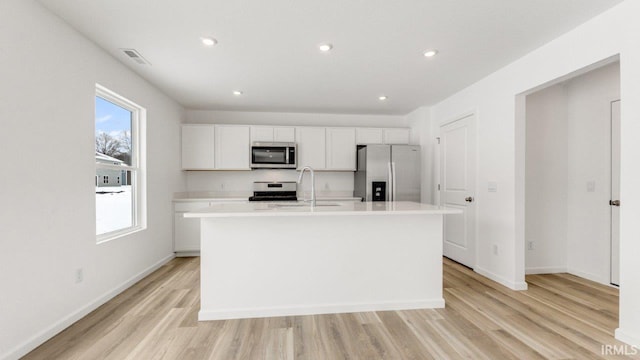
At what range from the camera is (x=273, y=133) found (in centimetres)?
499

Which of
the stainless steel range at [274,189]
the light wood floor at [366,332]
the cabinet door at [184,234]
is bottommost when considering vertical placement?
the light wood floor at [366,332]

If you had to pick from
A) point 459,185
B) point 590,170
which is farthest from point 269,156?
point 590,170

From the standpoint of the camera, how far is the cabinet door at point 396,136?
205 inches

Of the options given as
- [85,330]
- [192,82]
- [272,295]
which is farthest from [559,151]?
[85,330]

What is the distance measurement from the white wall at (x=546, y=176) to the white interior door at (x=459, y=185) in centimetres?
61

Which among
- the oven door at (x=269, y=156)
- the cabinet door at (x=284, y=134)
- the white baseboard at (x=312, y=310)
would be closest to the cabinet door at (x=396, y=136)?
the cabinet door at (x=284, y=134)

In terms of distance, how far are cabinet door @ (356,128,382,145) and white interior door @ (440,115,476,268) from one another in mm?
1047

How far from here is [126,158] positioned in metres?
3.42

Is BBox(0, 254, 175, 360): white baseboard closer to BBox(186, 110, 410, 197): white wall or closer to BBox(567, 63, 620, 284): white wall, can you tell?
BBox(186, 110, 410, 197): white wall

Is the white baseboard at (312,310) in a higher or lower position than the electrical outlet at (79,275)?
lower

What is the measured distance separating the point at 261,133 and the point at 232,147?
1.71ft

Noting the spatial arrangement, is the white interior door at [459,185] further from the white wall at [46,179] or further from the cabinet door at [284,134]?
the white wall at [46,179]

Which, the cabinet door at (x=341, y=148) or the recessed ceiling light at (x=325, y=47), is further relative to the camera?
the cabinet door at (x=341, y=148)

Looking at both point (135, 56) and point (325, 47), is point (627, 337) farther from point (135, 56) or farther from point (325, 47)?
point (135, 56)
